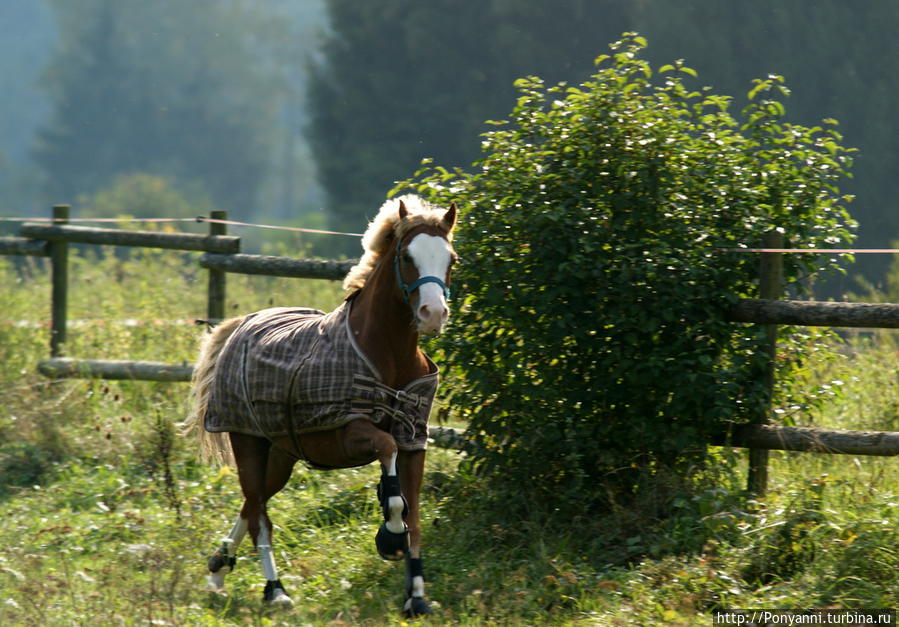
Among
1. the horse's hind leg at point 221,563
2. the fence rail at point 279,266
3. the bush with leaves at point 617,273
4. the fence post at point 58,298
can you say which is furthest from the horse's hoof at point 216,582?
the fence post at point 58,298

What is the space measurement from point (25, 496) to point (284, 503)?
208 cm

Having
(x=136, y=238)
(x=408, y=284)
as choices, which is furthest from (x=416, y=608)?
(x=136, y=238)

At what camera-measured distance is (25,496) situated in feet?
24.7

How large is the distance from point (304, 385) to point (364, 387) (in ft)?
1.18

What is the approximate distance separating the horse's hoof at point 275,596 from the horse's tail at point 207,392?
3.33ft

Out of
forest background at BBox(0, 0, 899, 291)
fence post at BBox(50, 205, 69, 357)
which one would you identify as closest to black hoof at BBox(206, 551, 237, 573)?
fence post at BBox(50, 205, 69, 357)

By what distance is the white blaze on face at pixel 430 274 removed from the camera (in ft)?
15.1

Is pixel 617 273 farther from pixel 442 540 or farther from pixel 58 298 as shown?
pixel 58 298

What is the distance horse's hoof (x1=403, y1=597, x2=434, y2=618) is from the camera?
191 inches

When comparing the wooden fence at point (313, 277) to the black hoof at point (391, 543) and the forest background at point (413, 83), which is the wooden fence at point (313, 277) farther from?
the forest background at point (413, 83)

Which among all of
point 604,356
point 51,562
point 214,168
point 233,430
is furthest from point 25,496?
point 214,168

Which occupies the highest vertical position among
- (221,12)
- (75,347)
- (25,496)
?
(221,12)

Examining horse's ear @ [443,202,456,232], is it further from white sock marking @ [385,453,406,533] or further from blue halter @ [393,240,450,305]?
white sock marking @ [385,453,406,533]

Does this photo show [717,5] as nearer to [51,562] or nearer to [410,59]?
[410,59]
